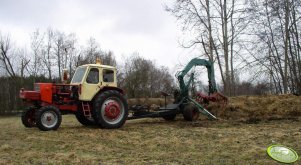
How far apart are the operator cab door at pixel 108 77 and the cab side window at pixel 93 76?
0.22 m

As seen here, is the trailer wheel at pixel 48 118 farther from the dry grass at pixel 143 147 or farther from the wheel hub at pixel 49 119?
the dry grass at pixel 143 147

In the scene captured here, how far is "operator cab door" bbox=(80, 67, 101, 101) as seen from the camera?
12141mm

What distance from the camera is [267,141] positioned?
8.54 meters

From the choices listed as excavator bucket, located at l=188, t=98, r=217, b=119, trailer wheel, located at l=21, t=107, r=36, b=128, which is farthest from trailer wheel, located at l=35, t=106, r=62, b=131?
excavator bucket, located at l=188, t=98, r=217, b=119

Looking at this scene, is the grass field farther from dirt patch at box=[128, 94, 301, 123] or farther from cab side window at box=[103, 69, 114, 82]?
dirt patch at box=[128, 94, 301, 123]

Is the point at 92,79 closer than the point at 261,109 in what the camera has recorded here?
Yes

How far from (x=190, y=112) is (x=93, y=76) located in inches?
169

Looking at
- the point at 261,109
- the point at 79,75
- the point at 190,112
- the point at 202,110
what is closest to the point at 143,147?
the point at 79,75

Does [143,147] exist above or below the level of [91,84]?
below

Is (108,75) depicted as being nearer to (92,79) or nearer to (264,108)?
(92,79)

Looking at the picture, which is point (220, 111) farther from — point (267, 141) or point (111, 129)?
point (267, 141)

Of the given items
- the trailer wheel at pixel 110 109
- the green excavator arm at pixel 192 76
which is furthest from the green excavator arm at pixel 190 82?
the trailer wheel at pixel 110 109

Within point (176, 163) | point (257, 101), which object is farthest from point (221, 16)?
point (176, 163)

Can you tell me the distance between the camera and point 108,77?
12742 millimetres
